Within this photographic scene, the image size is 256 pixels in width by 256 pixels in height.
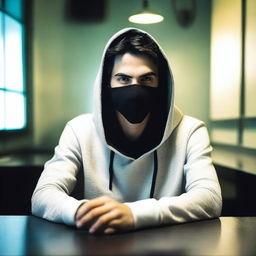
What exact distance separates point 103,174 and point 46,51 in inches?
40.4

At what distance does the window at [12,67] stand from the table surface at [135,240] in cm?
107

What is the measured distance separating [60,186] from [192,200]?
419mm


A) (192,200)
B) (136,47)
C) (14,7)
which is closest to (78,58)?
(14,7)

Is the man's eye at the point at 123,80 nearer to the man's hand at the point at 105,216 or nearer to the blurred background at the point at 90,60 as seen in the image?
the man's hand at the point at 105,216

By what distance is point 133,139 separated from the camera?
1.36m

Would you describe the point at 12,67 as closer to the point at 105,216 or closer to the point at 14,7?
the point at 14,7

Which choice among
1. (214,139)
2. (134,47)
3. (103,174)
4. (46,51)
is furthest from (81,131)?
(214,139)

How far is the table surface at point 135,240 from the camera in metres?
0.72

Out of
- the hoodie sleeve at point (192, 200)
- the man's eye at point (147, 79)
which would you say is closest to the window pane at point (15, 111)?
the man's eye at point (147, 79)

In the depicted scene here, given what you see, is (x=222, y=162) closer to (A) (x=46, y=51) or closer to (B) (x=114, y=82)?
(B) (x=114, y=82)

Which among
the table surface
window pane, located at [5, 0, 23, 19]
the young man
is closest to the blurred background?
window pane, located at [5, 0, 23, 19]

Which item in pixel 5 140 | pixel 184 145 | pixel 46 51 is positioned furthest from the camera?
pixel 46 51

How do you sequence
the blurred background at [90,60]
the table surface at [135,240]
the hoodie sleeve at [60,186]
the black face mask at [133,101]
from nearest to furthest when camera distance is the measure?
1. the table surface at [135,240]
2. the hoodie sleeve at [60,186]
3. the black face mask at [133,101]
4. the blurred background at [90,60]

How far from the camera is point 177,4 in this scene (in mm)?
2049
